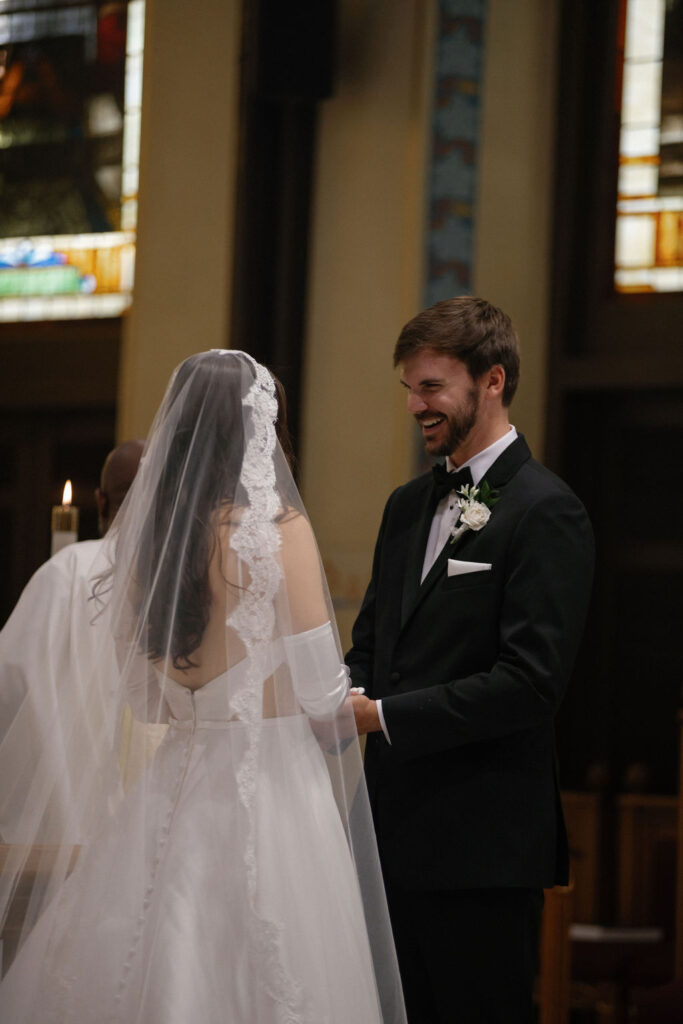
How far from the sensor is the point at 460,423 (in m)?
2.61

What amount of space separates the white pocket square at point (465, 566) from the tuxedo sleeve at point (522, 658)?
0.14ft

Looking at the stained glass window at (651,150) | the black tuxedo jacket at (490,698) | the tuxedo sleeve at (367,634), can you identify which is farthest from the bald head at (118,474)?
the stained glass window at (651,150)

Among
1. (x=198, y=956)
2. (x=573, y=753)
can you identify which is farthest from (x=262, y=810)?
(x=573, y=753)

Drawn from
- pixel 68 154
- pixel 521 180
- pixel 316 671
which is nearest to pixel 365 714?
pixel 316 671

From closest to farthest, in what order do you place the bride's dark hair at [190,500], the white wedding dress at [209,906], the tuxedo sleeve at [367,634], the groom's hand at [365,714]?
1. the white wedding dress at [209,906]
2. the bride's dark hair at [190,500]
3. the groom's hand at [365,714]
4. the tuxedo sleeve at [367,634]

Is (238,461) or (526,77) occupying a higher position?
(526,77)

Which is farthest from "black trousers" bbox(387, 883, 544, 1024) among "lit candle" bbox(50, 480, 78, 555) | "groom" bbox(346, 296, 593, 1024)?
"lit candle" bbox(50, 480, 78, 555)

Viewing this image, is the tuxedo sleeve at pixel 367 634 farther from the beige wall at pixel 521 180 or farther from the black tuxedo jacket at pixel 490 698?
the beige wall at pixel 521 180

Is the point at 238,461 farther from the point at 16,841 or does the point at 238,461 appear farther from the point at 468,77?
the point at 468,77

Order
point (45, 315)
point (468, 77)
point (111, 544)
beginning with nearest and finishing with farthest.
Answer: point (111, 544)
point (468, 77)
point (45, 315)

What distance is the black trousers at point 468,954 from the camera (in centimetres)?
242

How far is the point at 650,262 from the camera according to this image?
562cm

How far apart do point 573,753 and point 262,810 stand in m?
3.58

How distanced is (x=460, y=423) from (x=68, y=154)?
483 centimetres
